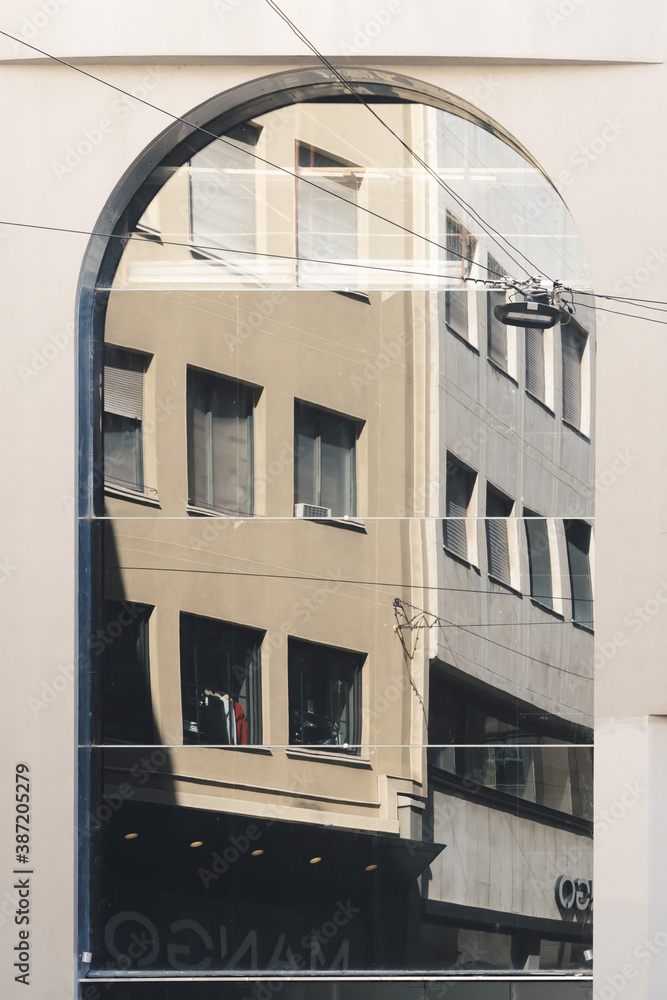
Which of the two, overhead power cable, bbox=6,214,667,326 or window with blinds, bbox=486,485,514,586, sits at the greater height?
overhead power cable, bbox=6,214,667,326

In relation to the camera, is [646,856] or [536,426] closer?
[646,856]

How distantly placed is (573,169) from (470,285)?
1.65 meters

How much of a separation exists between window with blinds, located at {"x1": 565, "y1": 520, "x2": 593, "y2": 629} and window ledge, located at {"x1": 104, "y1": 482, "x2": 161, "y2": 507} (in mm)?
4477

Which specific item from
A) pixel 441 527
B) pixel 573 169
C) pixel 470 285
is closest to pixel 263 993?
pixel 441 527

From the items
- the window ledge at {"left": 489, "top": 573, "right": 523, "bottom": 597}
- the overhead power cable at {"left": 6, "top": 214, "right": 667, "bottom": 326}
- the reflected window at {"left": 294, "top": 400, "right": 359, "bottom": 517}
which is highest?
the overhead power cable at {"left": 6, "top": 214, "right": 667, "bottom": 326}

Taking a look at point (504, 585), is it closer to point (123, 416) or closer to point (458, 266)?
point (458, 266)

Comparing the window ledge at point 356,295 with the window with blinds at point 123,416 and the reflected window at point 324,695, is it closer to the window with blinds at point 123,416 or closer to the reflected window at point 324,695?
the window with blinds at point 123,416

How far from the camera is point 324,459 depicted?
11.2 metres

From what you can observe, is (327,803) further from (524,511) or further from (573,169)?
(573,169)

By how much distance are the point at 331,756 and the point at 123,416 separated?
430cm

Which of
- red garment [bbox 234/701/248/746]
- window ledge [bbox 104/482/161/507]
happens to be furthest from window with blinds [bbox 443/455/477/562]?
window ledge [bbox 104/482/161/507]

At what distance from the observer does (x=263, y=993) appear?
35.2 ft

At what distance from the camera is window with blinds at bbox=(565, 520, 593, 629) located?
1098cm

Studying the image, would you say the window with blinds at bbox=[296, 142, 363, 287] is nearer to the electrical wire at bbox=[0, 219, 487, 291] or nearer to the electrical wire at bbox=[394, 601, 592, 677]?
the electrical wire at bbox=[0, 219, 487, 291]
